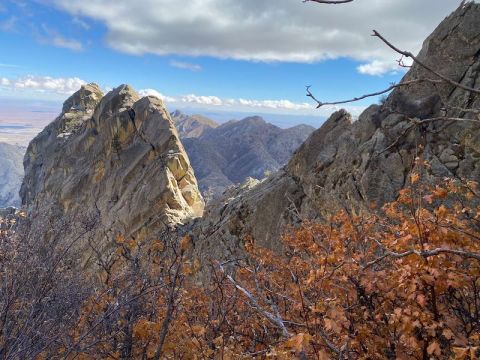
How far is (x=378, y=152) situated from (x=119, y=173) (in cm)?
3841

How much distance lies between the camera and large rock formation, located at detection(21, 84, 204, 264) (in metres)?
43.7

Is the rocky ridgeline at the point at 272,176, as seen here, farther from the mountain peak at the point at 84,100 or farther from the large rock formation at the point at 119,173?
the mountain peak at the point at 84,100

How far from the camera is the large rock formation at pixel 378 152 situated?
1923 cm

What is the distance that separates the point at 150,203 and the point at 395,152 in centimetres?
2964

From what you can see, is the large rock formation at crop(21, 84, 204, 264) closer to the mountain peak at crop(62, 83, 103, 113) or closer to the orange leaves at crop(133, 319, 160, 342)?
the mountain peak at crop(62, 83, 103, 113)

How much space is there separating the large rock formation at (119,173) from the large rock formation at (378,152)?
12525mm

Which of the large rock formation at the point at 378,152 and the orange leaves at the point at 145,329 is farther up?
the large rock formation at the point at 378,152

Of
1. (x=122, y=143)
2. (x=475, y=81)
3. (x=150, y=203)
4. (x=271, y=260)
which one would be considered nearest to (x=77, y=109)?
(x=122, y=143)

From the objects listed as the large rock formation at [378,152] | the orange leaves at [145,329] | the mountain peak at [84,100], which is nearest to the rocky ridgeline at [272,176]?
the large rock formation at [378,152]

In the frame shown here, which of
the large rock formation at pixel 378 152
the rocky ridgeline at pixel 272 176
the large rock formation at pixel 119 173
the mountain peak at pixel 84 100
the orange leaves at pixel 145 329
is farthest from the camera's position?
the mountain peak at pixel 84 100

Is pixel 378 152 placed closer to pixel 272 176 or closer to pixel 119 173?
pixel 272 176

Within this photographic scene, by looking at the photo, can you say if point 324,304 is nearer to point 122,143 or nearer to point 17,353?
point 17,353

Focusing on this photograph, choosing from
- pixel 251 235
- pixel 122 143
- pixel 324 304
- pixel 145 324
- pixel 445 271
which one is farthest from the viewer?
pixel 122 143

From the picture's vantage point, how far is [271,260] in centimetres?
2173
